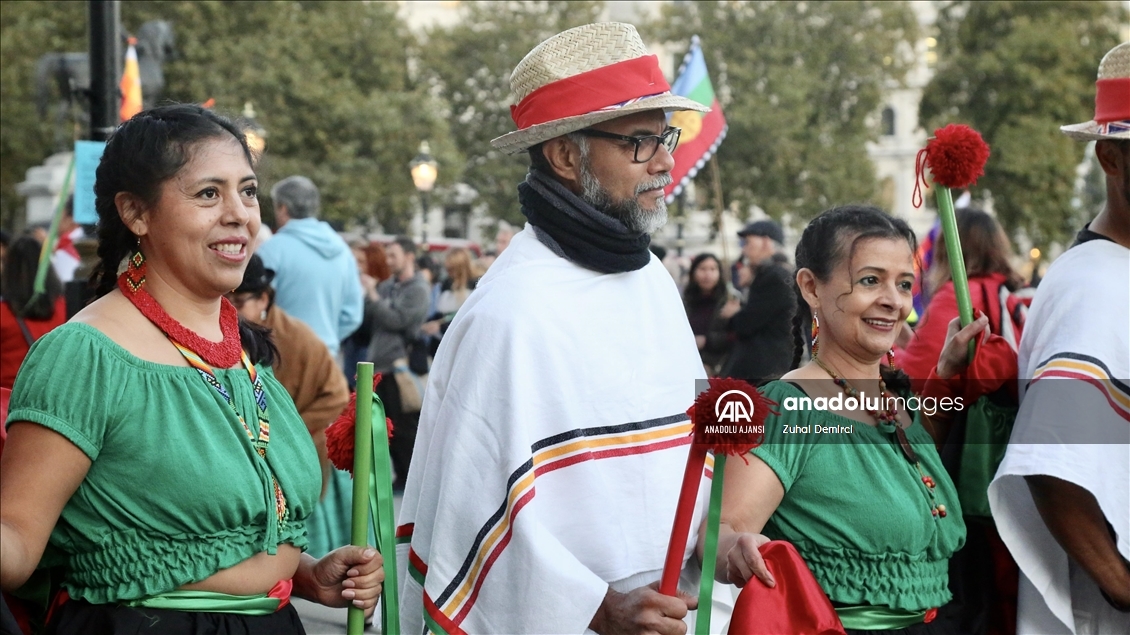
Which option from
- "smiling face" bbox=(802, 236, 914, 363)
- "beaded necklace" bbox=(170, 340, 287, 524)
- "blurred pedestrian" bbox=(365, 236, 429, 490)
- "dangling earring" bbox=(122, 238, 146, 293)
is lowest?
"blurred pedestrian" bbox=(365, 236, 429, 490)

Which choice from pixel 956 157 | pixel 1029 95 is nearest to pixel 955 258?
pixel 956 157

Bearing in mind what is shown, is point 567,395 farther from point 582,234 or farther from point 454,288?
point 454,288

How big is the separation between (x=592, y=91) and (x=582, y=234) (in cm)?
35

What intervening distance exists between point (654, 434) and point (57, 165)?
18189mm

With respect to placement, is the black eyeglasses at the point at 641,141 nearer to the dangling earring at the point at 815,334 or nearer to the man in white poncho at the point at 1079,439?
the dangling earring at the point at 815,334

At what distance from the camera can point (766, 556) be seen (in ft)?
9.45

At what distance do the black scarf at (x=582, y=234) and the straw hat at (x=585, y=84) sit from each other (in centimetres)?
16

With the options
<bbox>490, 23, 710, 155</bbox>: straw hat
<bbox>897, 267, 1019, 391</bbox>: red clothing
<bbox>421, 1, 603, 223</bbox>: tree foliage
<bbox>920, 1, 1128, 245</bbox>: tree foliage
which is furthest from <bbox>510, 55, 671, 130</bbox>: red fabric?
<bbox>421, 1, 603, 223</bbox>: tree foliage

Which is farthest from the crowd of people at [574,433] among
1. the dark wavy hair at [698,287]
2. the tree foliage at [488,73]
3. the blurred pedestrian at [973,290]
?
the tree foliage at [488,73]

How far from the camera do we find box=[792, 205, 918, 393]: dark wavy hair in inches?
135

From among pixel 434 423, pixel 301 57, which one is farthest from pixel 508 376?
pixel 301 57

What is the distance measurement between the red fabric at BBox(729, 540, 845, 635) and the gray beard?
84cm

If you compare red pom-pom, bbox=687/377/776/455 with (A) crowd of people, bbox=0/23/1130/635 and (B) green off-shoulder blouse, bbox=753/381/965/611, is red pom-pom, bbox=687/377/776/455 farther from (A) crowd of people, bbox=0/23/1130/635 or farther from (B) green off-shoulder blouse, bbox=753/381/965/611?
(B) green off-shoulder blouse, bbox=753/381/965/611

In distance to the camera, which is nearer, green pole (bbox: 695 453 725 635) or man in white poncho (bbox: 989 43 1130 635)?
green pole (bbox: 695 453 725 635)
